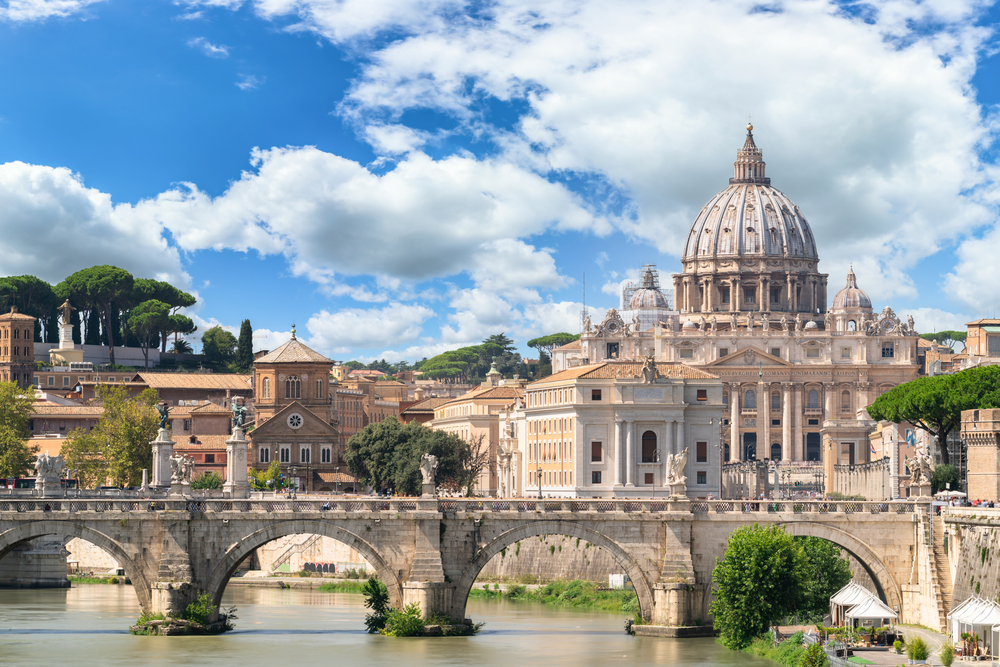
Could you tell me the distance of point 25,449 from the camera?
289ft

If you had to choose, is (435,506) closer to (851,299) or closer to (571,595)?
(571,595)

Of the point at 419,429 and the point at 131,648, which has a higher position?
the point at 419,429

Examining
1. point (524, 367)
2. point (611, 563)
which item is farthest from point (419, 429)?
point (524, 367)

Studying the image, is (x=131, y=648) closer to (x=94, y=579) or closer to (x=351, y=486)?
(x=94, y=579)

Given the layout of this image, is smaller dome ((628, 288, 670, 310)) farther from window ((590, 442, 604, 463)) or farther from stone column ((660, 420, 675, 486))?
stone column ((660, 420, 675, 486))

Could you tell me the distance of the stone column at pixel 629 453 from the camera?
91.0m

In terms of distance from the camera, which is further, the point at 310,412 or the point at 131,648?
the point at 310,412

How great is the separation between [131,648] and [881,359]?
10568cm

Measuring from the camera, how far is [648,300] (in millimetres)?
162875

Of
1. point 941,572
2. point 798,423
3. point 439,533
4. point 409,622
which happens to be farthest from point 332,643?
point 798,423

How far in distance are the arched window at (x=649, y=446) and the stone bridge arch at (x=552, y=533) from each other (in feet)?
138

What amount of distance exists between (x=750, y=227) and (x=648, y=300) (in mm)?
12659

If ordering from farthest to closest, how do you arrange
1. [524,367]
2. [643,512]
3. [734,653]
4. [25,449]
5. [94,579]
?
[524,367] → [25,449] → [94,579] → [643,512] → [734,653]

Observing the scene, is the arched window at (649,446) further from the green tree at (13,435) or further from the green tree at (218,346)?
the green tree at (218,346)
